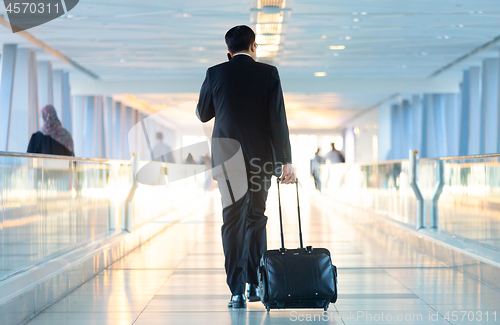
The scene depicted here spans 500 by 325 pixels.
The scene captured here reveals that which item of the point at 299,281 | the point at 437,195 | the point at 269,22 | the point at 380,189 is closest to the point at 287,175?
the point at 299,281

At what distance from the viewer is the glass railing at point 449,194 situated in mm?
4719

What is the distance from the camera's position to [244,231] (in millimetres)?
3404

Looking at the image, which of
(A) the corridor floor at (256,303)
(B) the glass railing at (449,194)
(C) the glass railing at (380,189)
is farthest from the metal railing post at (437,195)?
(C) the glass railing at (380,189)

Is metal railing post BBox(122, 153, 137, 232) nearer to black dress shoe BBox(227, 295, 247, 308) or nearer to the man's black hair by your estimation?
black dress shoe BBox(227, 295, 247, 308)

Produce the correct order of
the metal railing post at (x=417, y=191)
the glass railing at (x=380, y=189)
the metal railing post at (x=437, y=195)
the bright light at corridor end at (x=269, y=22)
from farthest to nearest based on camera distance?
the bright light at corridor end at (x=269, y=22) → the glass railing at (x=380, y=189) → the metal railing post at (x=417, y=191) → the metal railing post at (x=437, y=195)

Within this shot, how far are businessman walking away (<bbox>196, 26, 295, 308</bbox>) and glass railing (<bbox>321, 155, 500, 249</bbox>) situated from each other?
2.13 meters

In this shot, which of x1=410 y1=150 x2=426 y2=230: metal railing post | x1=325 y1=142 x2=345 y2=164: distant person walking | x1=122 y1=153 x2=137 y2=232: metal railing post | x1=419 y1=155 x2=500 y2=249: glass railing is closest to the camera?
x1=419 y1=155 x2=500 y2=249: glass railing

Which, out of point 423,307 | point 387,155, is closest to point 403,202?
point 423,307

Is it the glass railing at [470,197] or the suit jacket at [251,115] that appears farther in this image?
the glass railing at [470,197]

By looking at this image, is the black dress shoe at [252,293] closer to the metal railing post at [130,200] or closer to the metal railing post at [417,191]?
the metal railing post at [130,200]

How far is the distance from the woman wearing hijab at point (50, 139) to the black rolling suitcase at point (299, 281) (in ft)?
14.7

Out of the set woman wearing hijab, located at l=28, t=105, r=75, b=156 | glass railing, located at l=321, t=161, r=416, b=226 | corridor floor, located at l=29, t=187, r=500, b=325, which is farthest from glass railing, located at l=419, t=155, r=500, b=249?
woman wearing hijab, located at l=28, t=105, r=75, b=156

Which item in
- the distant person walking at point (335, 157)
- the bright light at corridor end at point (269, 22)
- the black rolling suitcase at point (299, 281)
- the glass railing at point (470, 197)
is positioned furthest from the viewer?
the distant person walking at point (335, 157)

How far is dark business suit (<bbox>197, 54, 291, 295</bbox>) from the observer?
332 centimetres
